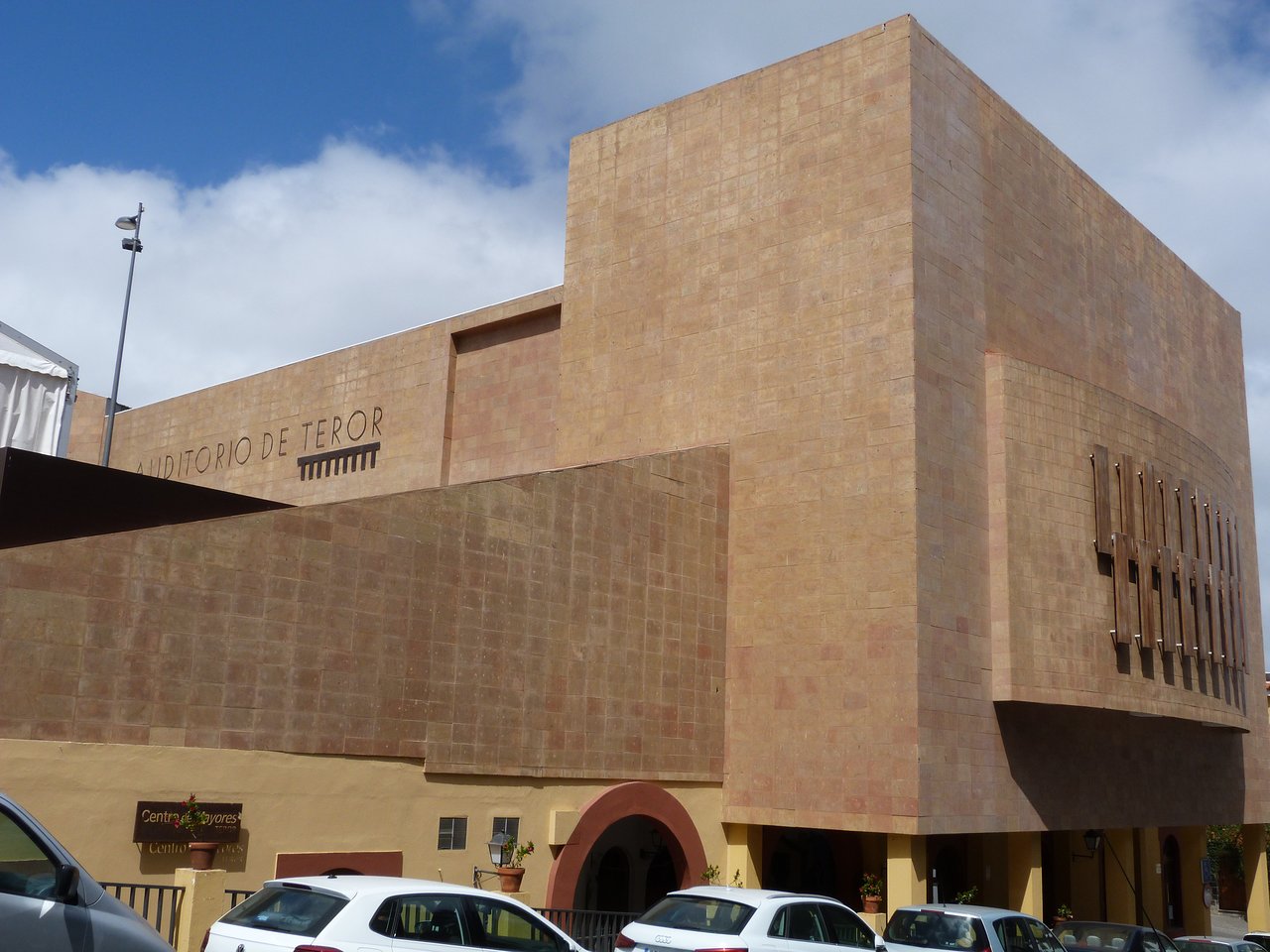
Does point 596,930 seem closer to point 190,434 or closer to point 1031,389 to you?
point 1031,389

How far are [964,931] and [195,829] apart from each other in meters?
9.13

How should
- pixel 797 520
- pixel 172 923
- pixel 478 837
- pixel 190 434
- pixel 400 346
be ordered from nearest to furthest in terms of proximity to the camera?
pixel 172 923 < pixel 478 837 < pixel 797 520 < pixel 400 346 < pixel 190 434

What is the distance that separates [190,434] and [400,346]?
32.5ft

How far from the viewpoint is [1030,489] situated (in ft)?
75.9

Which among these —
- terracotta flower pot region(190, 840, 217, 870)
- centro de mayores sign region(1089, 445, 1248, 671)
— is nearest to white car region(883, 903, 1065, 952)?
terracotta flower pot region(190, 840, 217, 870)

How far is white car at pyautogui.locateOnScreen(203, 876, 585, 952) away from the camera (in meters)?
9.86

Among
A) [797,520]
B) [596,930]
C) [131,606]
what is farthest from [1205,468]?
[131,606]

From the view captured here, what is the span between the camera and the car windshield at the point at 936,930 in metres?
15.5

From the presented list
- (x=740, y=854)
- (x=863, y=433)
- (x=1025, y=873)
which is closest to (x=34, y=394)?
(x=863, y=433)

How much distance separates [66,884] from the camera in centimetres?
710

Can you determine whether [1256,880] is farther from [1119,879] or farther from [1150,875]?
[1119,879]

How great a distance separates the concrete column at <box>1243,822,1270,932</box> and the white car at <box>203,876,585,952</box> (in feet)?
93.6

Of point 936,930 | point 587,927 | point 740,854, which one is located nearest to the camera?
point 936,930

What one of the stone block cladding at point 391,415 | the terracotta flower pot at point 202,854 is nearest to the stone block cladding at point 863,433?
the stone block cladding at point 391,415
